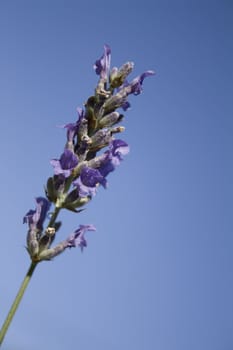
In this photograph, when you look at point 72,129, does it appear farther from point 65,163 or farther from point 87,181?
point 87,181

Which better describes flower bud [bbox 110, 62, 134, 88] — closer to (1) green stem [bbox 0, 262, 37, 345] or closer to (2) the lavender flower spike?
(2) the lavender flower spike

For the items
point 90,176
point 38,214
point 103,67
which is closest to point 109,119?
point 90,176

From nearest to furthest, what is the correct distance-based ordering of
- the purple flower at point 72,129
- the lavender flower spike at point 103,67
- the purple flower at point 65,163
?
the purple flower at point 65,163
the purple flower at point 72,129
the lavender flower spike at point 103,67

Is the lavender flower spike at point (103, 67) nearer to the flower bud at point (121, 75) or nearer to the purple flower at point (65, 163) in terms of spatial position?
the flower bud at point (121, 75)

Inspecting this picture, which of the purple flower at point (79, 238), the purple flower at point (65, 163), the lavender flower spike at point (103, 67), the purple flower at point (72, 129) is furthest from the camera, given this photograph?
the lavender flower spike at point (103, 67)

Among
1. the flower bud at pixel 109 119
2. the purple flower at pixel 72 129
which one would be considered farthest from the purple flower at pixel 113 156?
the purple flower at pixel 72 129

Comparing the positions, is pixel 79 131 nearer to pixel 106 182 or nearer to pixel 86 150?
pixel 86 150
